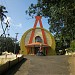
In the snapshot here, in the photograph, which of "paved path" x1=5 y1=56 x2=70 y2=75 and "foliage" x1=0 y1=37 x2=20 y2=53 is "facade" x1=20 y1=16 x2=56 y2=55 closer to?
"paved path" x1=5 y1=56 x2=70 y2=75

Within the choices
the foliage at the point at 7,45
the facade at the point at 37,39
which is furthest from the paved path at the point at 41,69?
the foliage at the point at 7,45

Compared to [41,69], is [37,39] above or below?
above

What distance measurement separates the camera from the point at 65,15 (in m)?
23.2

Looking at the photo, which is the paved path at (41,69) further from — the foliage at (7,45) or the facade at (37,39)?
the foliage at (7,45)

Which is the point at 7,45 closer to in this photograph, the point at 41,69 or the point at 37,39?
the point at 37,39

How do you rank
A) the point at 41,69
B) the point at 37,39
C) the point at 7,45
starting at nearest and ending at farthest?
1. the point at 41,69
2. the point at 37,39
3. the point at 7,45

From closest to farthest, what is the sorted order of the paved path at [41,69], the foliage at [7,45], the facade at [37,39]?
the paved path at [41,69]
the facade at [37,39]
the foliage at [7,45]

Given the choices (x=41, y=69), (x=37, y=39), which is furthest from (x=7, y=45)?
(x=41, y=69)

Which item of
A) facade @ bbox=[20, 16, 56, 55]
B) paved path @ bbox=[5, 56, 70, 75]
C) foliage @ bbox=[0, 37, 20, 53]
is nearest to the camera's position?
paved path @ bbox=[5, 56, 70, 75]

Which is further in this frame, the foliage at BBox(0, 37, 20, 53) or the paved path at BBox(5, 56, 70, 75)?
the foliage at BBox(0, 37, 20, 53)

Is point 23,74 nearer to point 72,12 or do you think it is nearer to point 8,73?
point 8,73

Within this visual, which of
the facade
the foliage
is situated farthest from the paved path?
the foliage

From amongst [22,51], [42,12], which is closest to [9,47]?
[22,51]

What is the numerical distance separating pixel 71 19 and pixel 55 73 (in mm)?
5695
